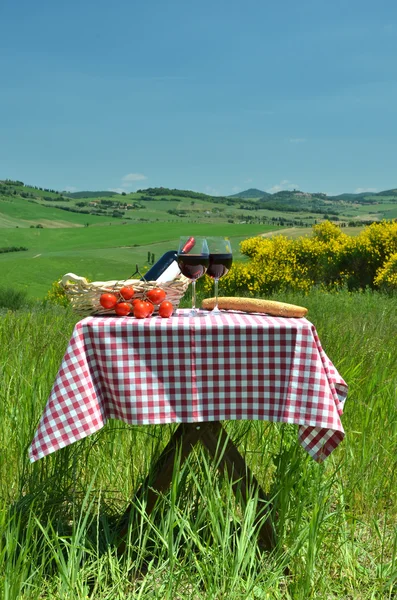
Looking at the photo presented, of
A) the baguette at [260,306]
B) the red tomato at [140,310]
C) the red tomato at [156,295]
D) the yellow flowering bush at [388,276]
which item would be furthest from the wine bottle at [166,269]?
the yellow flowering bush at [388,276]

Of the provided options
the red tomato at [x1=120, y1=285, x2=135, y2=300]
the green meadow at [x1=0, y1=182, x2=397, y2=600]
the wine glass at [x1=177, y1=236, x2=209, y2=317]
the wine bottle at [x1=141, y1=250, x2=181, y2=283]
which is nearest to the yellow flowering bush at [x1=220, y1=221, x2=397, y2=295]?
the green meadow at [x1=0, y1=182, x2=397, y2=600]

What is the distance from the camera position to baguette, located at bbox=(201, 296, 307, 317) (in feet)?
9.92

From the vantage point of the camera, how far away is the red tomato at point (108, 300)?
300 cm

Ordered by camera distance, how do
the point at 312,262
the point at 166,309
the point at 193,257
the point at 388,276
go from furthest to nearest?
the point at 312,262 → the point at 388,276 → the point at 193,257 → the point at 166,309

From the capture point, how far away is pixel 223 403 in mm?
2889

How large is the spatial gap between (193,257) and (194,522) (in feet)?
4.62

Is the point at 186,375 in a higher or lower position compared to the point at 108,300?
lower

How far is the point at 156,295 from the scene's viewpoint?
9.99 ft

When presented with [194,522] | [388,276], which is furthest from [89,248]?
[194,522]

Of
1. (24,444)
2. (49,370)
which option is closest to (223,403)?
(24,444)

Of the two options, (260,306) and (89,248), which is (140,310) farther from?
(89,248)

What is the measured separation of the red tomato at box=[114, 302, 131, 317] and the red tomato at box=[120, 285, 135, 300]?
0.13 ft

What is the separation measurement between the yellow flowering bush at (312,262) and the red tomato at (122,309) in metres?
9.98

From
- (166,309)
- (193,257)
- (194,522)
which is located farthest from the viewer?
(194,522)
